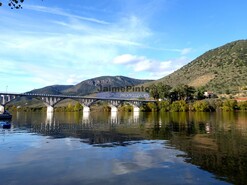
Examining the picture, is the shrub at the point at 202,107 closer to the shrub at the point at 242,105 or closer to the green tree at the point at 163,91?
the shrub at the point at 242,105

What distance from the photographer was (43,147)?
1356 inches

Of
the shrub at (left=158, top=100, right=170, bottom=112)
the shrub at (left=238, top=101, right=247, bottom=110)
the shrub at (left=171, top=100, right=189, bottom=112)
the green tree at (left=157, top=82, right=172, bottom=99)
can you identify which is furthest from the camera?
the green tree at (left=157, top=82, right=172, bottom=99)

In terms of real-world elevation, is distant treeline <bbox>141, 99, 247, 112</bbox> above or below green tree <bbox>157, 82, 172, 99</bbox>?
below

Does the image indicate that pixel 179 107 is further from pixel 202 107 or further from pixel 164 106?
pixel 202 107

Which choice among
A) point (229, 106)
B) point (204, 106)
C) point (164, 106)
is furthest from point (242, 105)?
point (164, 106)

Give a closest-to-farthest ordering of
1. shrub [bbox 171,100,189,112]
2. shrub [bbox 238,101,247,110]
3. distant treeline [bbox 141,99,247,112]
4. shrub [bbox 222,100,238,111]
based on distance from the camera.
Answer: shrub [bbox 238,101,247,110] → shrub [bbox 222,100,238,111] → distant treeline [bbox 141,99,247,112] → shrub [bbox 171,100,189,112]

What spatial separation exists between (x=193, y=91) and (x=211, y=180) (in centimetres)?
17420

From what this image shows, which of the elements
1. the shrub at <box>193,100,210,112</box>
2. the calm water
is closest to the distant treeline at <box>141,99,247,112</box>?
the shrub at <box>193,100,210,112</box>

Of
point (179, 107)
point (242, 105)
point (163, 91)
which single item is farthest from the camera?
point (163, 91)

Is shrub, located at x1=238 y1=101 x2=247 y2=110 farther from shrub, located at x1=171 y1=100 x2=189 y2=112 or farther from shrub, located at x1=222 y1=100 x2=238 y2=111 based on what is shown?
shrub, located at x1=171 y1=100 x2=189 y2=112

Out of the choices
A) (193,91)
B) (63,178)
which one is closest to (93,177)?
(63,178)

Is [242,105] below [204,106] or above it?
above

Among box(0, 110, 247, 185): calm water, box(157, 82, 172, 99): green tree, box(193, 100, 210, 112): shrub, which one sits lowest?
box(0, 110, 247, 185): calm water

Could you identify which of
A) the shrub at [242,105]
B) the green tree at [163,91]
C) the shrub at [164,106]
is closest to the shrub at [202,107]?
the shrub at [242,105]
